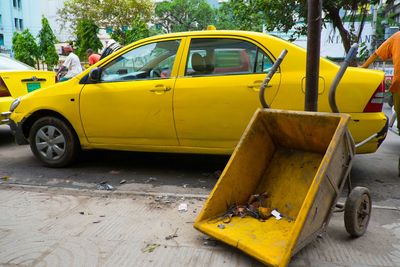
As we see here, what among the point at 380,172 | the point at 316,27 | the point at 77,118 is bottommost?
the point at 380,172

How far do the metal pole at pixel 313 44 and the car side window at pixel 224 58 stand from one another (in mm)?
843

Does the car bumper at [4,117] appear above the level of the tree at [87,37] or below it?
below

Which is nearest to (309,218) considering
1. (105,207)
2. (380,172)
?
(105,207)

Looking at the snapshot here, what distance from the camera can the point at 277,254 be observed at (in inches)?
114

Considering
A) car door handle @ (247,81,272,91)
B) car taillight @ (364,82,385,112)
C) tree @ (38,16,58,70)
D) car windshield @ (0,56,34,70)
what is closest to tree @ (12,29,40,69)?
tree @ (38,16,58,70)

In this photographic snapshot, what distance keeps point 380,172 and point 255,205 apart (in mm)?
2488

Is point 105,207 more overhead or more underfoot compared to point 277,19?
more underfoot

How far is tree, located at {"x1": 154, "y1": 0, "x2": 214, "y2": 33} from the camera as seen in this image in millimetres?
46719

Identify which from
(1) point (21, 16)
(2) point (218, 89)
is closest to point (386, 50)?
(2) point (218, 89)

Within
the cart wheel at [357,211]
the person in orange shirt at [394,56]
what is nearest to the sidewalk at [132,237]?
the cart wheel at [357,211]

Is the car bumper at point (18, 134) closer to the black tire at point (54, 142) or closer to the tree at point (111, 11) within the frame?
the black tire at point (54, 142)

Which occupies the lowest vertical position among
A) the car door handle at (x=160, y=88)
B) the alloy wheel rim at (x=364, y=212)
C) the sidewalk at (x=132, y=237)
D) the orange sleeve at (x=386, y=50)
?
the sidewalk at (x=132, y=237)

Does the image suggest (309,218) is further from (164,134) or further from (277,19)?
(277,19)

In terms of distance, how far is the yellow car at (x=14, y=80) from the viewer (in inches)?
274
